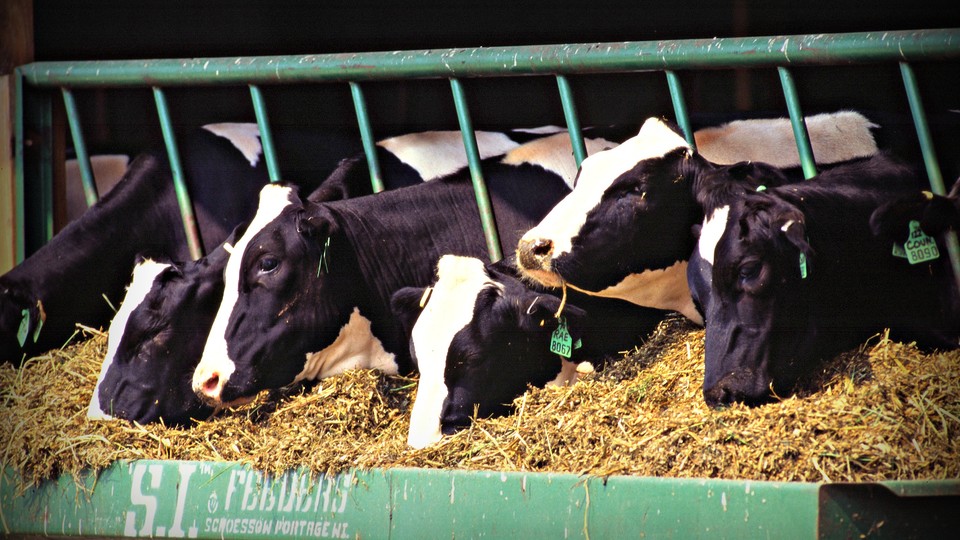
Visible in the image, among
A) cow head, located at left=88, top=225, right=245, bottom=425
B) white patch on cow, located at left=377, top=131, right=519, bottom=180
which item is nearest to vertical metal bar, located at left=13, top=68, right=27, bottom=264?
cow head, located at left=88, top=225, right=245, bottom=425

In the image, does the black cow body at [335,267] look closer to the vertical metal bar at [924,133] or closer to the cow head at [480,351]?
the cow head at [480,351]

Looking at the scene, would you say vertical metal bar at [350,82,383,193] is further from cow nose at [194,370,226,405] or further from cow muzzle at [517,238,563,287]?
cow muzzle at [517,238,563,287]

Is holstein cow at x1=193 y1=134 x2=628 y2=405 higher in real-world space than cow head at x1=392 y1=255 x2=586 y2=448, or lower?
higher

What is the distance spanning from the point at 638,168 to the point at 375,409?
44.9 inches

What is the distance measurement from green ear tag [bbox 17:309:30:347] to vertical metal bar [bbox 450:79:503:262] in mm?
1896

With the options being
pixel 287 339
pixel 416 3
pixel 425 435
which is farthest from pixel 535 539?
pixel 416 3

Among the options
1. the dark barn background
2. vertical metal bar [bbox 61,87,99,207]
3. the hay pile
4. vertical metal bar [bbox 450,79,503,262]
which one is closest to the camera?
the hay pile

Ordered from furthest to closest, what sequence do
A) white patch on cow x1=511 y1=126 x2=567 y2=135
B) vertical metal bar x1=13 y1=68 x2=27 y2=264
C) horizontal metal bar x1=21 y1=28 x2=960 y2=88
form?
1. vertical metal bar x1=13 y1=68 x2=27 y2=264
2. white patch on cow x1=511 y1=126 x2=567 y2=135
3. horizontal metal bar x1=21 y1=28 x2=960 y2=88

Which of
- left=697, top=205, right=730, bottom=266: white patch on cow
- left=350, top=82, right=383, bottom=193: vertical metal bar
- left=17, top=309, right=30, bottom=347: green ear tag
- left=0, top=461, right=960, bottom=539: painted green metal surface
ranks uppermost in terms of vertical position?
left=350, top=82, right=383, bottom=193: vertical metal bar

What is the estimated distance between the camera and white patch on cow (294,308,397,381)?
4.64 metres

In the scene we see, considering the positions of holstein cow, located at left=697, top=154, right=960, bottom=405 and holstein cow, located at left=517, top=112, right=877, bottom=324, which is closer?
holstein cow, located at left=697, top=154, right=960, bottom=405

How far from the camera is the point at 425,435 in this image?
4.11 m

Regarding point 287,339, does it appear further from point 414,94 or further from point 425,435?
point 414,94

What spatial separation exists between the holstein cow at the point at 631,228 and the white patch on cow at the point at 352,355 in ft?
2.60
